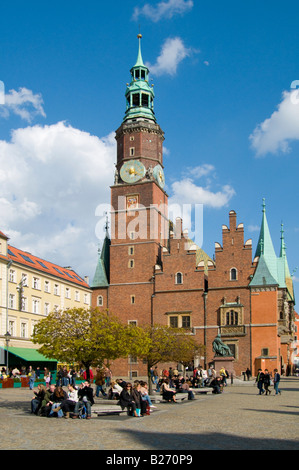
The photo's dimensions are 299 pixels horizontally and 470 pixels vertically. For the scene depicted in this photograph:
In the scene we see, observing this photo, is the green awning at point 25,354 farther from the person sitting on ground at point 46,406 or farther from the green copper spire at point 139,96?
the green copper spire at point 139,96

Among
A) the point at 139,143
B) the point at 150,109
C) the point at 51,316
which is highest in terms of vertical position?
the point at 150,109

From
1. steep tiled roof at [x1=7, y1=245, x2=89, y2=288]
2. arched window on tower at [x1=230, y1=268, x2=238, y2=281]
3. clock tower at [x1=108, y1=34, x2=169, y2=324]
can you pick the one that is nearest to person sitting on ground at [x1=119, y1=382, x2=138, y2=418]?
steep tiled roof at [x1=7, y1=245, x2=89, y2=288]

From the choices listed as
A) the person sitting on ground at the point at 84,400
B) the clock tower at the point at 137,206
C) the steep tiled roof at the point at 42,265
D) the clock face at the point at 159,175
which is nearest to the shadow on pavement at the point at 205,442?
the person sitting on ground at the point at 84,400

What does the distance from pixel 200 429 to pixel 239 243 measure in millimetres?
43224

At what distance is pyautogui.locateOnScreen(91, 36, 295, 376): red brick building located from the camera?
A: 55656 mm

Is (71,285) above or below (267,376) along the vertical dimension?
above

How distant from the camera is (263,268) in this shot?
5653 cm

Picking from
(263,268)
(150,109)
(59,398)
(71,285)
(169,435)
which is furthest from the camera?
(150,109)

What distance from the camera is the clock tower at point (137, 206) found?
60.9 metres

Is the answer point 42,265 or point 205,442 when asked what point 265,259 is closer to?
point 42,265

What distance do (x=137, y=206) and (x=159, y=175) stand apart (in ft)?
17.0

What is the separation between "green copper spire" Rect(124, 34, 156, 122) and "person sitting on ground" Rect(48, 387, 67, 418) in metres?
50.1

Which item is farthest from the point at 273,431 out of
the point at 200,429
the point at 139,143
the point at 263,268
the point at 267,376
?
the point at 139,143
